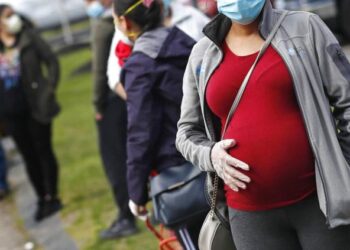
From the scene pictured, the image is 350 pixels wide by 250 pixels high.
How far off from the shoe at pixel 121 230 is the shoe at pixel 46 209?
1.17 metres

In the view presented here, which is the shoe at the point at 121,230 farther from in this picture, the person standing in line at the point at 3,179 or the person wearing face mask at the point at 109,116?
the person standing in line at the point at 3,179

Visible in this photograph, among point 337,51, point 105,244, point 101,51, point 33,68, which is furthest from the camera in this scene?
point 33,68

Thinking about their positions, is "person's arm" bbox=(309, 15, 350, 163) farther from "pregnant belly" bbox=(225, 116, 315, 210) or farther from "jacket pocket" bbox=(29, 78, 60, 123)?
"jacket pocket" bbox=(29, 78, 60, 123)

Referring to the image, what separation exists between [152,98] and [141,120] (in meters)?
0.11

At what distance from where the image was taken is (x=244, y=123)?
2.24 m

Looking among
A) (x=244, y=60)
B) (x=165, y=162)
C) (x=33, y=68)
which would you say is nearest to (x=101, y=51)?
(x=33, y=68)

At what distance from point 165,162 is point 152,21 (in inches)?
27.3

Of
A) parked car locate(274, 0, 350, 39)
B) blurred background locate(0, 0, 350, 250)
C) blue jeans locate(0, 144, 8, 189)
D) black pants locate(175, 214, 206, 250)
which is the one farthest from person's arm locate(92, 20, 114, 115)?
parked car locate(274, 0, 350, 39)

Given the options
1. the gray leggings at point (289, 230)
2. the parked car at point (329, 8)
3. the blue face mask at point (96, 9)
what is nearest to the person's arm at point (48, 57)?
the blue face mask at point (96, 9)

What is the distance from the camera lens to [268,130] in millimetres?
2186

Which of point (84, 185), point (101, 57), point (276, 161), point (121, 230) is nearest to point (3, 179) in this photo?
point (84, 185)

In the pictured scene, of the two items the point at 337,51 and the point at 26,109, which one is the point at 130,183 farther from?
the point at 26,109

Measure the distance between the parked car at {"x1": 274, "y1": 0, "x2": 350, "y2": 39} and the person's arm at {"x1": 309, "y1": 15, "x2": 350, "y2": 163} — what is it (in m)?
9.58

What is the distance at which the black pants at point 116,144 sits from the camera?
4.79m
